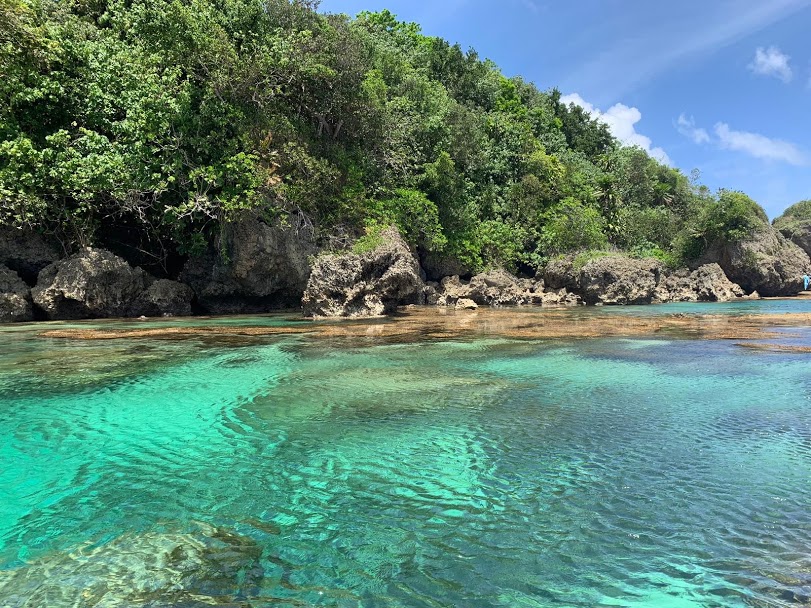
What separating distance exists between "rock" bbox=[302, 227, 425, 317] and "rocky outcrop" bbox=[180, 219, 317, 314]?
196cm

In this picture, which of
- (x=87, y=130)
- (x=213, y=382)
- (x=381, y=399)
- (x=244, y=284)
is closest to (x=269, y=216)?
(x=244, y=284)

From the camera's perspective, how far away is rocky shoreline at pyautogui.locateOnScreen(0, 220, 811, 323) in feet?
55.4

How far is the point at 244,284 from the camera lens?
20.3m

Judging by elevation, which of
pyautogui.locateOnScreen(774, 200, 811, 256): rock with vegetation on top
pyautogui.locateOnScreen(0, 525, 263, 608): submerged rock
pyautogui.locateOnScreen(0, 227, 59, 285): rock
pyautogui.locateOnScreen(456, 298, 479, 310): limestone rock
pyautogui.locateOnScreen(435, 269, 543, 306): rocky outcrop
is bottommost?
pyautogui.locateOnScreen(0, 525, 263, 608): submerged rock

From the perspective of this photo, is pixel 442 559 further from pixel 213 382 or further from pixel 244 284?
pixel 244 284

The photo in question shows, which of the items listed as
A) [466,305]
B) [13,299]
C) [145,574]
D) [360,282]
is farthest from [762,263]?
[13,299]

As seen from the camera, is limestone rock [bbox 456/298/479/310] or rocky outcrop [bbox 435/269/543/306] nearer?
limestone rock [bbox 456/298/479/310]

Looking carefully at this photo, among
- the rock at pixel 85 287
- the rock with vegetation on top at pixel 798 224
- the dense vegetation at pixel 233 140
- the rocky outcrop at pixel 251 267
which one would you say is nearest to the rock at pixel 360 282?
the rocky outcrop at pixel 251 267

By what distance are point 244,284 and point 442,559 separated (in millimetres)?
18784

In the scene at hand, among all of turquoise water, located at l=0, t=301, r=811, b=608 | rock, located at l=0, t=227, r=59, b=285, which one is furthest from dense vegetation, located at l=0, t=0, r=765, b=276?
turquoise water, located at l=0, t=301, r=811, b=608

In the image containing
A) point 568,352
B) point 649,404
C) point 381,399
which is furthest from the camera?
point 568,352

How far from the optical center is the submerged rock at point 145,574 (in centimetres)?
247

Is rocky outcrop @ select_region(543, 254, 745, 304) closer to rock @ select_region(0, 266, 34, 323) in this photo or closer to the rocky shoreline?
the rocky shoreline

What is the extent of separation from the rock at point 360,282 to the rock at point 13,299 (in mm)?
8851
